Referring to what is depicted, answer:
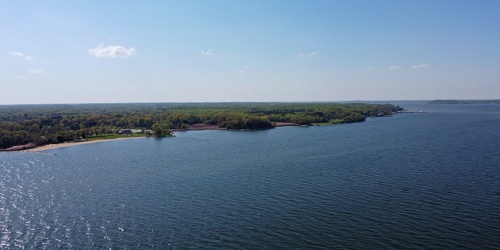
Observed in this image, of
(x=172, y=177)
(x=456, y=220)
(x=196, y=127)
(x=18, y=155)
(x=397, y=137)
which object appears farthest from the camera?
(x=196, y=127)

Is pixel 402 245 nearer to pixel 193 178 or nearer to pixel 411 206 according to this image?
pixel 411 206

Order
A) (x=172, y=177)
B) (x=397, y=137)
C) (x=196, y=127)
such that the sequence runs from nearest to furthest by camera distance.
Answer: (x=172, y=177), (x=397, y=137), (x=196, y=127)

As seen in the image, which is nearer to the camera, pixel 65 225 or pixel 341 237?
pixel 341 237

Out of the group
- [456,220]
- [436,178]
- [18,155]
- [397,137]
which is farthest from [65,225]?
[397,137]

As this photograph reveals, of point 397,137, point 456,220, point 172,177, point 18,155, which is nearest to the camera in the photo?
point 456,220

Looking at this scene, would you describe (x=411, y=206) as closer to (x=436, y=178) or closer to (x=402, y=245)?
(x=402, y=245)

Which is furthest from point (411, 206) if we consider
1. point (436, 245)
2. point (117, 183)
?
point (117, 183)
